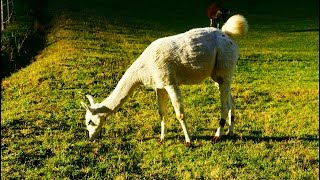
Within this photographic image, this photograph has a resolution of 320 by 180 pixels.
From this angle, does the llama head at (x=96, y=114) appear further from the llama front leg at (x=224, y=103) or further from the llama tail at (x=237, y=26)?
the llama tail at (x=237, y=26)

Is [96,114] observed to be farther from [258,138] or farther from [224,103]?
[258,138]

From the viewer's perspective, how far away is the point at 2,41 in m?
34.5

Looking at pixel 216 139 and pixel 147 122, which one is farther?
pixel 147 122

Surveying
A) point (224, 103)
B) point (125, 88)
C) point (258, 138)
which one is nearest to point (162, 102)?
point (125, 88)

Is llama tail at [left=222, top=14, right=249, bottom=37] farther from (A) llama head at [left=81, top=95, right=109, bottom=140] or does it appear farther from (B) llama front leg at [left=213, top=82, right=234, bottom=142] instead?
(A) llama head at [left=81, top=95, right=109, bottom=140]

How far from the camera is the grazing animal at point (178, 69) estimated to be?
38.5 feet

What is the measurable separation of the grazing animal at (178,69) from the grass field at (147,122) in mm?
975

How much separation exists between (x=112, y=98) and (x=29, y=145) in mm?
2707

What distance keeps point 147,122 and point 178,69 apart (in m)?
3.43

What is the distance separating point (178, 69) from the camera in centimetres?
1190

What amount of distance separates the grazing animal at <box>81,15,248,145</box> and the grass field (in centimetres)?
98

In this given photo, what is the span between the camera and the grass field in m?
10.8

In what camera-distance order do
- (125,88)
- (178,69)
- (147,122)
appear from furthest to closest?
(147,122) → (125,88) → (178,69)

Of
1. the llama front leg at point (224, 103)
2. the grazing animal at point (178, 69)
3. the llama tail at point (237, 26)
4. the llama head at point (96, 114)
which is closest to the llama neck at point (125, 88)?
the grazing animal at point (178, 69)
